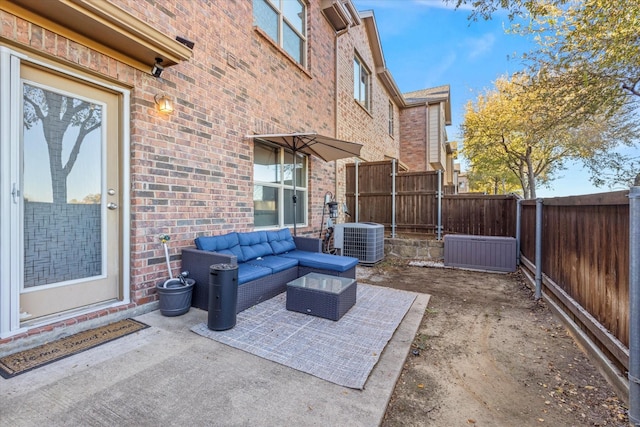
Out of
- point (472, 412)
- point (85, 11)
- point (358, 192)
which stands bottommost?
point (472, 412)

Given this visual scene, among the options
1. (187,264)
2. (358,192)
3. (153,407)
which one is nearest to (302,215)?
(358,192)

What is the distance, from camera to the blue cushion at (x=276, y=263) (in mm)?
4102

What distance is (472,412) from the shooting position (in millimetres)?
1995

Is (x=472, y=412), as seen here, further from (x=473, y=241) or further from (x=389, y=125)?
(x=389, y=125)

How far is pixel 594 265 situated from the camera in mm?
2732

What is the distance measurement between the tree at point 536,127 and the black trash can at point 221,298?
7185 mm

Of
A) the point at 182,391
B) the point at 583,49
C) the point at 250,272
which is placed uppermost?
the point at 583,49

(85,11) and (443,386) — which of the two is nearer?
(443,386)

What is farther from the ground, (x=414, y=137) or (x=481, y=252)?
(x=414, y=137)

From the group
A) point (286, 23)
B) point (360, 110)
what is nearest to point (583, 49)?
point (286, 23)

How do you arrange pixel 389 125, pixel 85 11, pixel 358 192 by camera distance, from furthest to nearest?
1. pixel 389 125
2. pixel 358 192
3. pixel 85 11

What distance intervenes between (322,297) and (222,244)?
5.21 ft

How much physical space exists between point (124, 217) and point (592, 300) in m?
4.75

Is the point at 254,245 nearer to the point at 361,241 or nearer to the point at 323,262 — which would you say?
the point at 323,262
